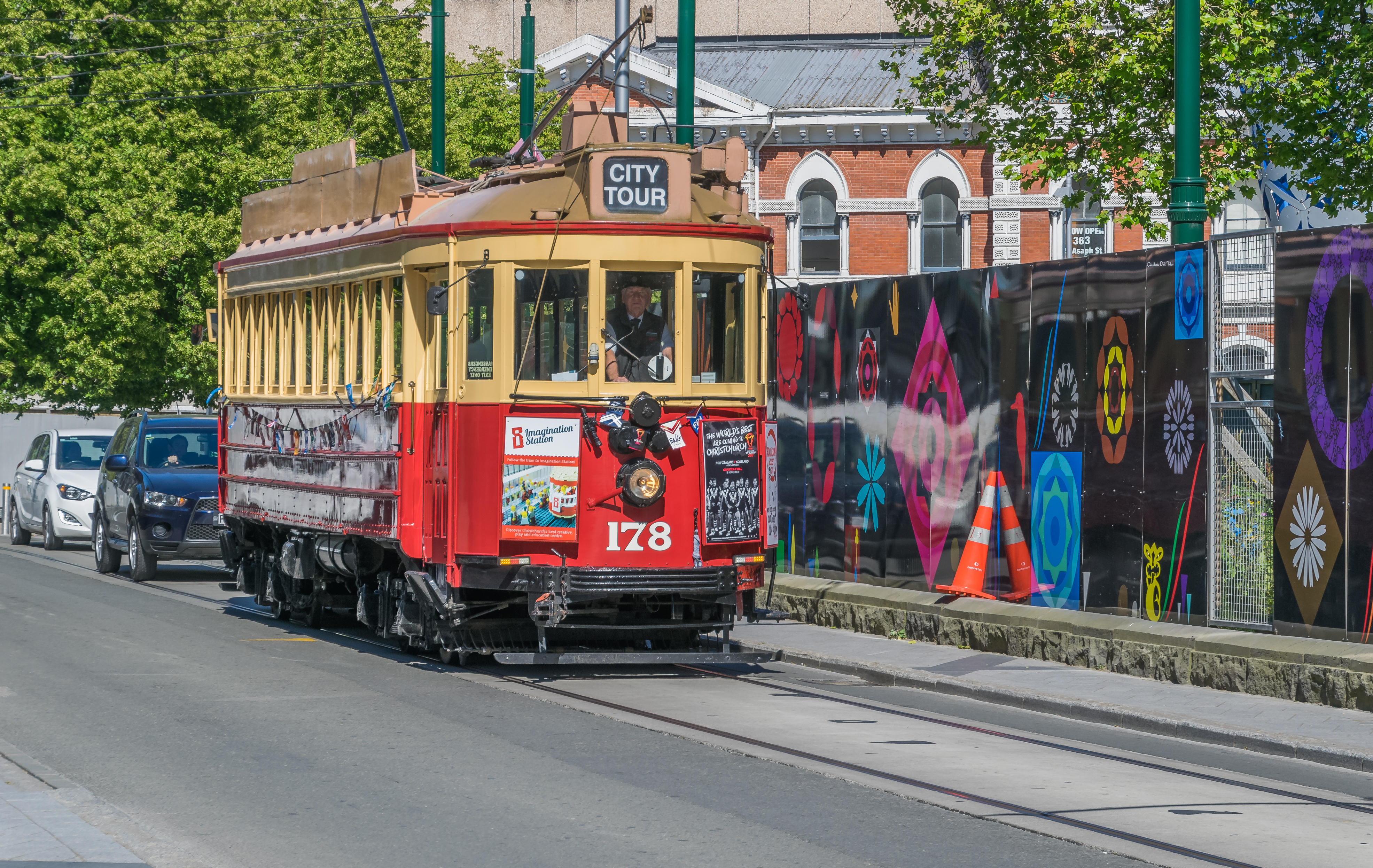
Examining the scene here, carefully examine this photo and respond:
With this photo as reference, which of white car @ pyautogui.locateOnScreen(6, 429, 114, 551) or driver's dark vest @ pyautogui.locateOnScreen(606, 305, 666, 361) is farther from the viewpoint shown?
white car @ pyautogui.locateOnScreen(6, 429, 114, 551)

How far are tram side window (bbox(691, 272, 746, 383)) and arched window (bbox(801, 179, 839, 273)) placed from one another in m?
29.8

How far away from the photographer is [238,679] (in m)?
12.1

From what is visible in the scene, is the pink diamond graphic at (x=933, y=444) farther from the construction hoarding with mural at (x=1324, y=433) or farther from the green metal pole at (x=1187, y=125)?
the construction hoarding with mural at (x=1324, y=433)

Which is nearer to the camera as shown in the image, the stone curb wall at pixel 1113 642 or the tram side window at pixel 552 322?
the stone curb wall at pixel 1113 642

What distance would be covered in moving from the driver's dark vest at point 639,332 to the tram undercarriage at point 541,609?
4.89 feet

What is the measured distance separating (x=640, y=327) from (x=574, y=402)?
2.26 ft

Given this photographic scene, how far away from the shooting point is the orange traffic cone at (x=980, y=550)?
14.3m

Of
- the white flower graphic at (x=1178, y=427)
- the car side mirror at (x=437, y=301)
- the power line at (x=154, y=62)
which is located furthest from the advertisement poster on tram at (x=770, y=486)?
the power line at (x=154, y=62)

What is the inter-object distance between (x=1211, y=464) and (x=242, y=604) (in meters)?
10.2

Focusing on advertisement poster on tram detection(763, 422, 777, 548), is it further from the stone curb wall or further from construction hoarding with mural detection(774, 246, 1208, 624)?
the stone curb wall

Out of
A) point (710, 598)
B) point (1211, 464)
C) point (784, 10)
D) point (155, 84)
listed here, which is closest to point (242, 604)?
point (710, 598)

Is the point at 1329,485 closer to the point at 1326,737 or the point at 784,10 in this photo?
the point at 1326,737

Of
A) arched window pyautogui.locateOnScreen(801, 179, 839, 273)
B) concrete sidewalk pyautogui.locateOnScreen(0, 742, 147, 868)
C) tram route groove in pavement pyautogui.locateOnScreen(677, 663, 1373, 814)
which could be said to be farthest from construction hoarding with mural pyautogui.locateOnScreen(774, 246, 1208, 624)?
arched window pyautogui.locateOnScreen(801, 179, 839, 273)

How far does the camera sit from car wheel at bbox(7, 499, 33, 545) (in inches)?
1112
